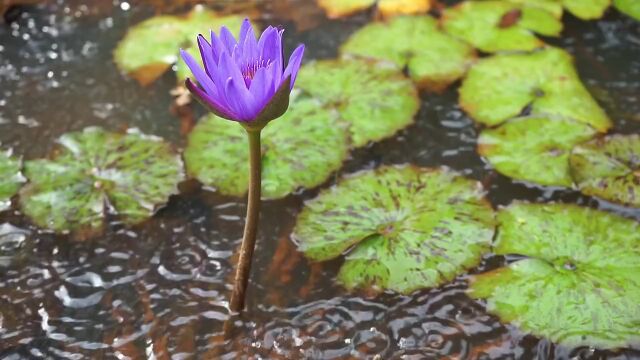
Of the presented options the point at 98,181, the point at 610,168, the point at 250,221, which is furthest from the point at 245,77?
the point at 610,168

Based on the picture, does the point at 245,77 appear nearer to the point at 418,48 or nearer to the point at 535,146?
the point at 535,146

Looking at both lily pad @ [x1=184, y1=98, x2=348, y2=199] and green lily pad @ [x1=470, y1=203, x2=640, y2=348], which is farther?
lily pad @ [x1=184, y1=98, x2=348, y2=199]

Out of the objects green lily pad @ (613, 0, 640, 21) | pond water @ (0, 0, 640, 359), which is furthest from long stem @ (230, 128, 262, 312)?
green lily pad @ (613, 0, 640, 21)

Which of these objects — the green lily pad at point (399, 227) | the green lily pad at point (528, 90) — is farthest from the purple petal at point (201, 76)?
the green lily pad at point (528, 90)

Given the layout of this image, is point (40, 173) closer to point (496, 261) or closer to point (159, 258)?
point (159, 258)

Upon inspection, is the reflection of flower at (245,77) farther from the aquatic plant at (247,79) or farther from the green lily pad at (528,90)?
the green lily pad at (528,90)

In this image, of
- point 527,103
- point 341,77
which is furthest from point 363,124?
point 527,103

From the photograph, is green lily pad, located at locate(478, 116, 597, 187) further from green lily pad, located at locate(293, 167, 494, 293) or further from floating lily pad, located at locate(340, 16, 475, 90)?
floating lily pad, located at locate(340, 16, 475, 90)
